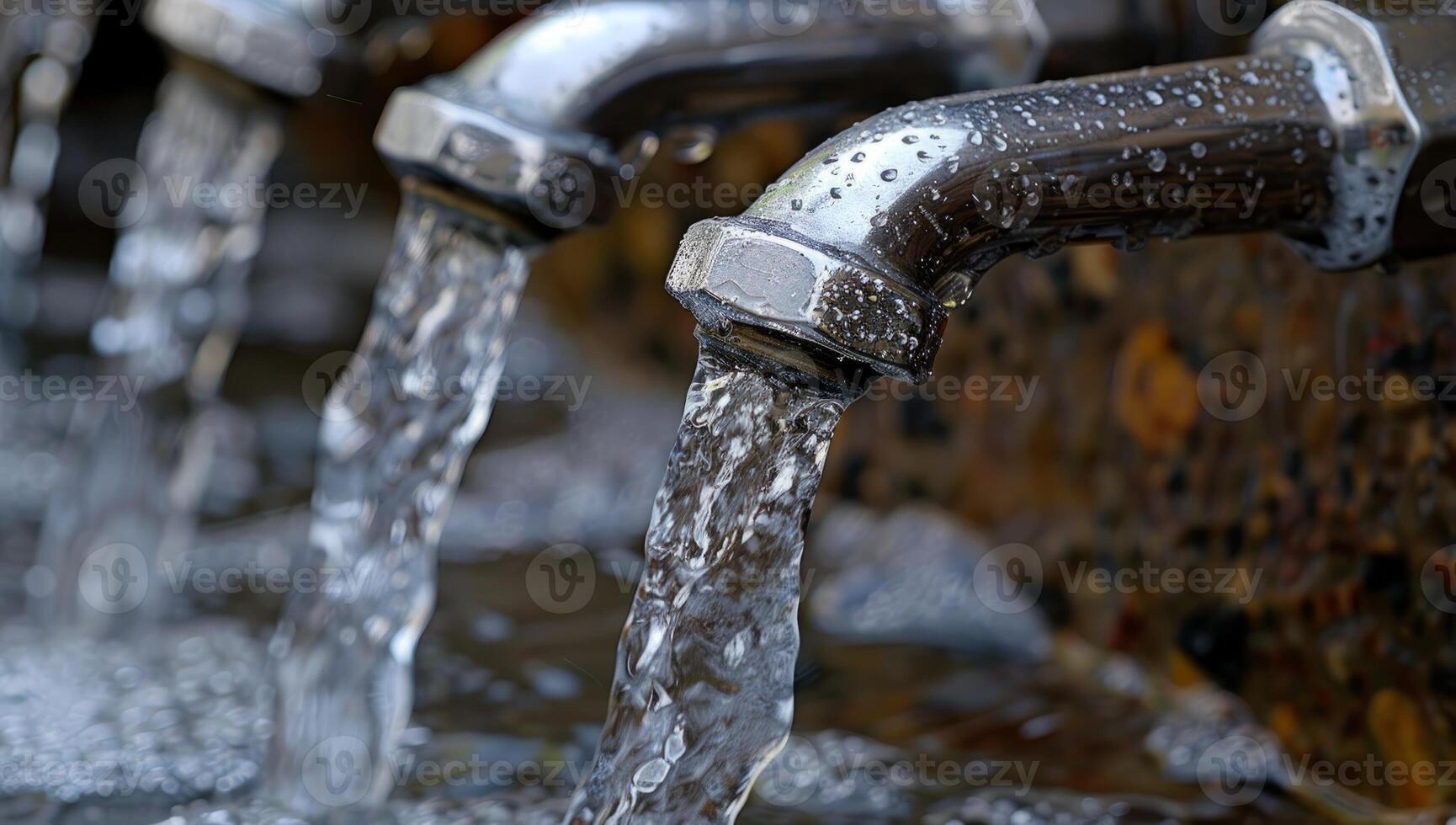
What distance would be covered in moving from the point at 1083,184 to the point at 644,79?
226 mm

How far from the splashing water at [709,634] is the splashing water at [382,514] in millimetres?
210

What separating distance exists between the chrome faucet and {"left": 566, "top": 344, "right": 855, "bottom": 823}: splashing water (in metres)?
0.07

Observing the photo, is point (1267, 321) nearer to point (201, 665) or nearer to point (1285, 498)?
point (1285, 498)

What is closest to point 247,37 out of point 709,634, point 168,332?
point 168,332

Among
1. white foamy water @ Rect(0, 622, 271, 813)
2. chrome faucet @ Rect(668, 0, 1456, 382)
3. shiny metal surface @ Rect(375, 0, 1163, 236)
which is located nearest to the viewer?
chrome faucet @ Rect(668, 0, 1456, 382)

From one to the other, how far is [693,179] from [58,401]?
0.60 meters

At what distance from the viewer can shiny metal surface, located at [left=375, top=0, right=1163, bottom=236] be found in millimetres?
634

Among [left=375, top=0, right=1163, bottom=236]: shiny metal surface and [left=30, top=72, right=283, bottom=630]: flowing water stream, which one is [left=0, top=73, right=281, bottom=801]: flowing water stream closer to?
[left=30, top=72, right=283, bottom=630]: flowing water stream

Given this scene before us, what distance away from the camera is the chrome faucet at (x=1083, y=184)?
45 cm

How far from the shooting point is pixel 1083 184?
49 cm

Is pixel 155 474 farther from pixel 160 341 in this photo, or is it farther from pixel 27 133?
pixel 27 133

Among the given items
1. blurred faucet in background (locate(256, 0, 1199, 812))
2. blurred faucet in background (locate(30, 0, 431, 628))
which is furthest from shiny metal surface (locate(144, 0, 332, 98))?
blurred faucet in background (locate(256, 0, 1199, 812))

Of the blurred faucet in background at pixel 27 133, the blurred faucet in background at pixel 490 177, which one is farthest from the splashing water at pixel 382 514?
the blurred faucet in background at pixel 27 133

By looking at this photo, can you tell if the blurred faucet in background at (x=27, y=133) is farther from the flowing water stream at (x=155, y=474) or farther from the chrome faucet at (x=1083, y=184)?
the chrome faucet at (x=1083, y=184)
